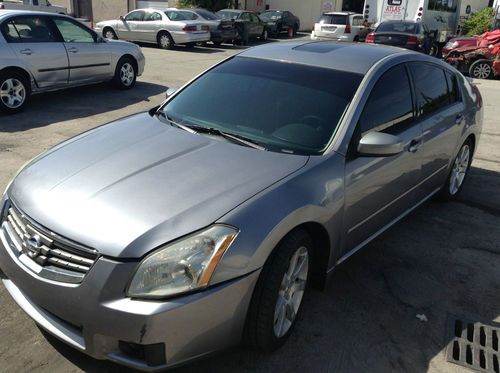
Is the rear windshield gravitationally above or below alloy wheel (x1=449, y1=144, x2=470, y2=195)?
above

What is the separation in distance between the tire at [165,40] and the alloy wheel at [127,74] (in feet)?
27.6

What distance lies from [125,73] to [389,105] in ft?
25.2

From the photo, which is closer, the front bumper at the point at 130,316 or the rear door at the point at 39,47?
the front bumper at the point at 130,316

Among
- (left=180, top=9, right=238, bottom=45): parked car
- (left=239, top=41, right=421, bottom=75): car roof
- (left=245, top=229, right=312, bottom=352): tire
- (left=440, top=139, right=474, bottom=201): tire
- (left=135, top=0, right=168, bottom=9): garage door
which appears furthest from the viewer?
(left=135, top=0, right=168, bottom=9): garage door

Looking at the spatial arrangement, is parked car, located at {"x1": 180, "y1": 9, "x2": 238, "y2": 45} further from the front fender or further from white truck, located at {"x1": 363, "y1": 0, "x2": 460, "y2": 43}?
the front fender

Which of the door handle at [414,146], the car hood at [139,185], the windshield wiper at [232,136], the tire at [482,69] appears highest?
the windshield wiper at [232,136]

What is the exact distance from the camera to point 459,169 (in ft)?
17.2

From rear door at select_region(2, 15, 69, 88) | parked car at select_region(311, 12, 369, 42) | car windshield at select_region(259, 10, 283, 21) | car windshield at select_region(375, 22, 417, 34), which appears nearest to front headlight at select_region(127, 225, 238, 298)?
rear door at select_region(2, 15, 69, 88)

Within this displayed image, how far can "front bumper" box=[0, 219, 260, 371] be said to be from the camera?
2.20 m

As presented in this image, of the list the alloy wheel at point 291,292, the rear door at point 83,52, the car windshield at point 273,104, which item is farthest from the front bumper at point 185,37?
the alloy wheel at point 291,292

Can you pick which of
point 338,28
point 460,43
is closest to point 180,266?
point 460,43

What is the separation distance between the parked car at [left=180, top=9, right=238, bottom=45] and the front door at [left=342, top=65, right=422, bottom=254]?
16444 mm

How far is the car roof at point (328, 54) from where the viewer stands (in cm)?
361

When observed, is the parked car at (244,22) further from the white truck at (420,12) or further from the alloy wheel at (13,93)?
the alloy wheel at (13,93)
